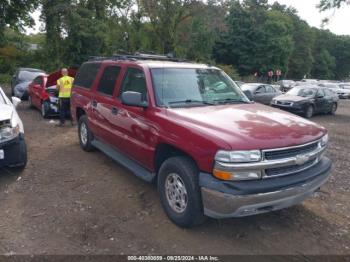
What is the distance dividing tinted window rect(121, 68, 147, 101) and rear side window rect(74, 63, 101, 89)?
135 centimetres

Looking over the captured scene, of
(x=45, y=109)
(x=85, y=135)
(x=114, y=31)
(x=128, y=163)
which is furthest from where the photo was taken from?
(x=114, y=31)

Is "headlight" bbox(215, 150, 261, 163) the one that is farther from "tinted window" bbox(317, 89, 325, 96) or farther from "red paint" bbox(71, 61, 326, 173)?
"tinted window" bbox(317, 89, 325, 96)

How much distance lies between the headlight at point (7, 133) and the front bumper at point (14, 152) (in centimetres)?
6

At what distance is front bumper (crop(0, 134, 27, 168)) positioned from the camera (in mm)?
5355

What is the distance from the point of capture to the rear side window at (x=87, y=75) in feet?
21.9

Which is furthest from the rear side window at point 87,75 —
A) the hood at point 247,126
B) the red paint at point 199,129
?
the hood at point 247,126

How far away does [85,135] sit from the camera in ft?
23.6

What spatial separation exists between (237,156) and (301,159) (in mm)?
879

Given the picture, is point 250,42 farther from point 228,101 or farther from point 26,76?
point 228,101

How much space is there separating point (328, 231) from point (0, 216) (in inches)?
165

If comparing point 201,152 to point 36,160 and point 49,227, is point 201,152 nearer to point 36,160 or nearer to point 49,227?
point 49,227

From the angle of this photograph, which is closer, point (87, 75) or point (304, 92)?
point (87, 75)

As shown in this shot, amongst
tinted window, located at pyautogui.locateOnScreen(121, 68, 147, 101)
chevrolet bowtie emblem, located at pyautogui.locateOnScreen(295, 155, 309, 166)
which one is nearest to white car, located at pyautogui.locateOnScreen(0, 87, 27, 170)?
tinted window, located at pyautogui.locateOnScreen(121, 68, 147, 101)

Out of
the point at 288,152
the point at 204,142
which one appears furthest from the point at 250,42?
the point at 204,142
